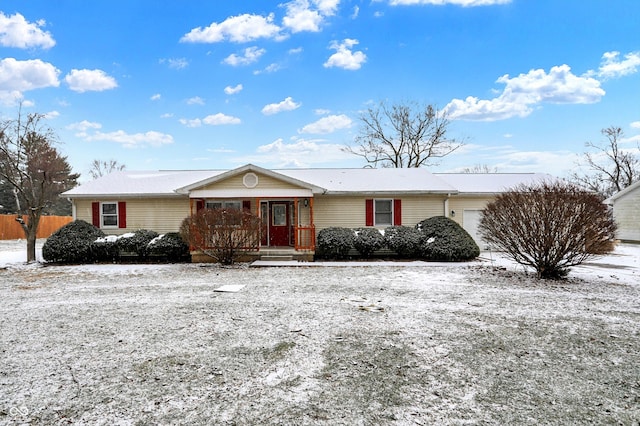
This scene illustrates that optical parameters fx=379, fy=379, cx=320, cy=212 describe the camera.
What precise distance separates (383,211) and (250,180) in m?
5.36

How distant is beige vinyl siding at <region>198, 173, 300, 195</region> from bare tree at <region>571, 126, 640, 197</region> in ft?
97.5

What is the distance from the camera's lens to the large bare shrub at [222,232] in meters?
11.9

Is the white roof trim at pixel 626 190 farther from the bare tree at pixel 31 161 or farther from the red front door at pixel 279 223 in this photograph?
the bare tree at pixel 31 161

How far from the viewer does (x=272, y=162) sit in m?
27.6

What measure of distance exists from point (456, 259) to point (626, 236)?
15.2 metres

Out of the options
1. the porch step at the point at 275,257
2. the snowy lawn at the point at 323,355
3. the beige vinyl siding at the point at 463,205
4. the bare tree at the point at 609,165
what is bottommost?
the snowy lawn at the point at 323,355

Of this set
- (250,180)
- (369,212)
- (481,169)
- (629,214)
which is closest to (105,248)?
(250,180)

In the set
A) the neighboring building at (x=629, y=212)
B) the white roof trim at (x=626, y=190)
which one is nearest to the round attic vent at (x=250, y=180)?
the neighboring building at (x=629, y=212)

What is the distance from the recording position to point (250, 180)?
13.9m

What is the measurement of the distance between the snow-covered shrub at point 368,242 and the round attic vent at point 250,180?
4.19m

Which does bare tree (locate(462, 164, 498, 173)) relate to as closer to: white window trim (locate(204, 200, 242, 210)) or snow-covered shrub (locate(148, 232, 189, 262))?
white window trim (locate(204, 200, 242, 210))

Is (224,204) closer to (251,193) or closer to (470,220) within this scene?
(251,193)

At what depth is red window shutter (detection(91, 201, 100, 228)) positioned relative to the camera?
1501 centimetres

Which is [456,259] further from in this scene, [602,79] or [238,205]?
[602,79]
